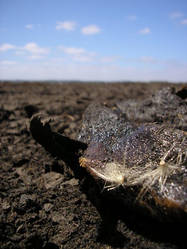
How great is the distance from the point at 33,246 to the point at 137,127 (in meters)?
1.49

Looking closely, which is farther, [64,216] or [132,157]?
[64,216]

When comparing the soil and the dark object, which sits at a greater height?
the dark object

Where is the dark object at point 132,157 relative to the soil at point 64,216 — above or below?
above

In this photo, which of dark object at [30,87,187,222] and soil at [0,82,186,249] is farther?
soil at [0,82,186,249]

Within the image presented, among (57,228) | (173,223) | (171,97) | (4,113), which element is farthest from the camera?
(4,113)

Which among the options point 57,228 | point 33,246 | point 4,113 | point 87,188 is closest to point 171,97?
point 87,188

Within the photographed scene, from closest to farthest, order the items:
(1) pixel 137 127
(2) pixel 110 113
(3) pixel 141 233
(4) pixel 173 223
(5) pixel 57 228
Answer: (4) pixel 173 223
(3) pixel 141 233
(5) pixel 57 228
(1) pixel 137 127
(2) pixel 110 113

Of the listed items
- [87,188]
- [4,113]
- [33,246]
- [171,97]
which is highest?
[171,97]

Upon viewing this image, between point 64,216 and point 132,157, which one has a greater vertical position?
point 132,157

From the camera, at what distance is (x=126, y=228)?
2104mm

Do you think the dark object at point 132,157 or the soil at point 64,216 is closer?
the dark object at point 132,157

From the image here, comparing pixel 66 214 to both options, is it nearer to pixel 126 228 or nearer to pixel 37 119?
pixel 126 228

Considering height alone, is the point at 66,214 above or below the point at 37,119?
below

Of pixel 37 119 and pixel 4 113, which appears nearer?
pixel 37 119
